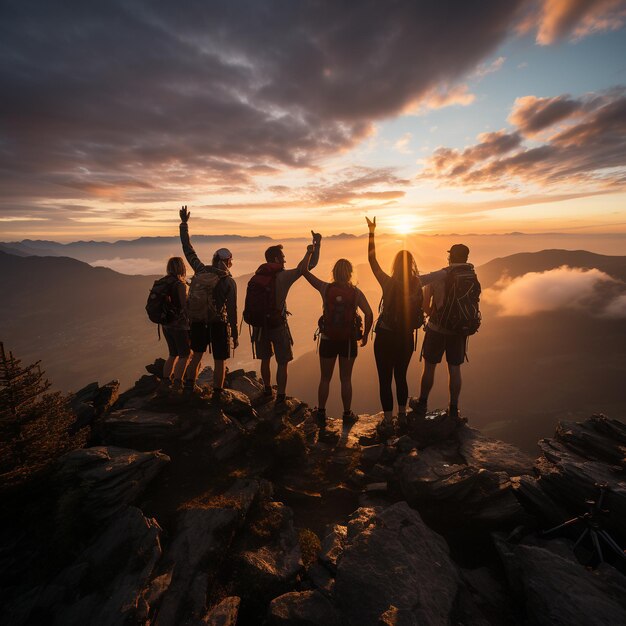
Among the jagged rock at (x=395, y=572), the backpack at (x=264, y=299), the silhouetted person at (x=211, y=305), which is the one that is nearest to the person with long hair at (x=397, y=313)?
the backpack at (x=264, y=299)

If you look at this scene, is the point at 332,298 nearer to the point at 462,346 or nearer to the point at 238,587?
the point at 462,346

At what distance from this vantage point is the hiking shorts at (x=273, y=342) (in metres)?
9.39

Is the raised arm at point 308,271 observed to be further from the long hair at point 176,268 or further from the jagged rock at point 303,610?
the jagged rock at point 303,610

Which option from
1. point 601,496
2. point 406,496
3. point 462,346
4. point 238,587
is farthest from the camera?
point 462,346

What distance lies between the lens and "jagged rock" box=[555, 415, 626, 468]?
25.5ft

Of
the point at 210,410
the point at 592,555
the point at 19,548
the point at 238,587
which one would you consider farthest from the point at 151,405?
the point at 592,555

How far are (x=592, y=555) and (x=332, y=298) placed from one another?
6.89m

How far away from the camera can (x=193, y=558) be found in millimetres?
5469

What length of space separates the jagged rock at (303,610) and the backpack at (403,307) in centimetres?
573

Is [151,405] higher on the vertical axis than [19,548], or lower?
higher

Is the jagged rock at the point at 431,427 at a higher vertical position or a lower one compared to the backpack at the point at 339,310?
lower

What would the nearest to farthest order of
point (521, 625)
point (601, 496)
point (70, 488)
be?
point (521, 625), point (601, 496), point (70, 488)

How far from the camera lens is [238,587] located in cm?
527

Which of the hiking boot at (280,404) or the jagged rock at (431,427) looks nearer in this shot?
the jagged rock at (431,427)
